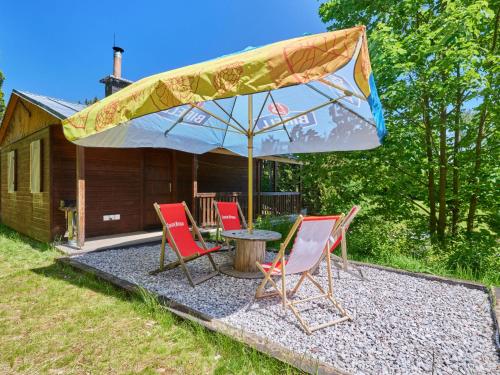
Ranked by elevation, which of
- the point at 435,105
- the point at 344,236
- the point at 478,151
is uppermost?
the point at 435,105

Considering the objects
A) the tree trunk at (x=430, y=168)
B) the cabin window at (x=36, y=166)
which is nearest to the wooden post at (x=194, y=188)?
the cabin window at (x=36, y=166)

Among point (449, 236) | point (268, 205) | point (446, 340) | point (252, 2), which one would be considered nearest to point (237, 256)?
point (446, 340)

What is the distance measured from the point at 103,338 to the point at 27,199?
263 inches

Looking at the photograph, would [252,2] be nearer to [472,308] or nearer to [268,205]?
[268,205]

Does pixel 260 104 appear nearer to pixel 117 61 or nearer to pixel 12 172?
pixel 12 172

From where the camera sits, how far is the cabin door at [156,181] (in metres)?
7.73

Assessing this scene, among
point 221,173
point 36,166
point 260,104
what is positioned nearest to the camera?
point 260,104

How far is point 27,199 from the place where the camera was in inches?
294

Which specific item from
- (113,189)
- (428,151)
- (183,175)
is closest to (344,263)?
(428,151)

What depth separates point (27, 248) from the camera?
19.6ft

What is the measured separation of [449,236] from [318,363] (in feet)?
16.5

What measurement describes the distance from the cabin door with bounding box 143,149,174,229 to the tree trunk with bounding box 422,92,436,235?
20.2 feet

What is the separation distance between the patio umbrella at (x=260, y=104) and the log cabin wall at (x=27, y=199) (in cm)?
303

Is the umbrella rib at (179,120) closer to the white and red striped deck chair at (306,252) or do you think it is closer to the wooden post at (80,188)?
the wooden post at (80,188)
